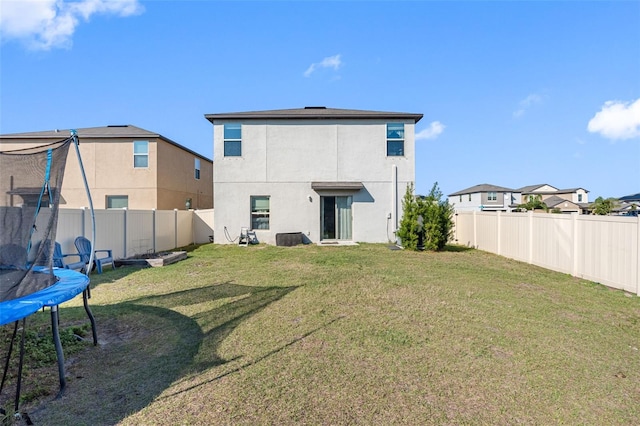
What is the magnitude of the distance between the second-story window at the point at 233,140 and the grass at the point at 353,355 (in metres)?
9.44

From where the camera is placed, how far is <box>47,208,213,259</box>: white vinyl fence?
8609mm

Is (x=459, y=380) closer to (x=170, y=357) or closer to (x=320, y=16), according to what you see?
(x=170, y=357)

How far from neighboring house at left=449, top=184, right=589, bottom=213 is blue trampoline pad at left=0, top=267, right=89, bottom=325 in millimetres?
51026

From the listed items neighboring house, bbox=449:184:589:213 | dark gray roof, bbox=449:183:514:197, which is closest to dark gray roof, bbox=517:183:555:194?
neighboring house, bbox=449:184:589:213

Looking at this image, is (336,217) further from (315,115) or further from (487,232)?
(487,232)

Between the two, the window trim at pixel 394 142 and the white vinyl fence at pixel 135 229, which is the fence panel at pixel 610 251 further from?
the white vinyl fence at pixel 135 229

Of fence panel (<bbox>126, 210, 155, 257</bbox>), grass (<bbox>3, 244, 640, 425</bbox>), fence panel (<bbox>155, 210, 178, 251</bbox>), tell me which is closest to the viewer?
grass (<bbox>3, 244, 640, 425</bbox>)

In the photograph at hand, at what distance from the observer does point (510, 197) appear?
181 ft

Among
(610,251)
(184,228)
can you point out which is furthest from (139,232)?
(610,251)

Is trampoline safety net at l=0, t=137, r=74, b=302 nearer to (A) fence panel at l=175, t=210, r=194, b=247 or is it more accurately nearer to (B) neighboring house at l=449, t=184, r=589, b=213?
(A) fence panel at l=175, t=210, r=194, b=247

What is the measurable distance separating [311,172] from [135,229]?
25.7 feet

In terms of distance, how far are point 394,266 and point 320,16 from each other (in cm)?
876

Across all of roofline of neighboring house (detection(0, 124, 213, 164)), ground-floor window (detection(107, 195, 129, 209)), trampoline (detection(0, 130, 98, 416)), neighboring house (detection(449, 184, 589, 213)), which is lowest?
trampoline (detection(0, 130, 98, 416))

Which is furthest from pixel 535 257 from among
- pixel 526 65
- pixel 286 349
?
pixel 286 349
